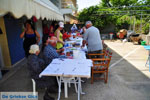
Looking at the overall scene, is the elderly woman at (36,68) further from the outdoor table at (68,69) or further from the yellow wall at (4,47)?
the yellow wall at (4,47)

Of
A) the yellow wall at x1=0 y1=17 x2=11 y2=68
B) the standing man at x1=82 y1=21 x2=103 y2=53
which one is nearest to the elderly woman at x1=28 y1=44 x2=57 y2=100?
the standing man at x1=82 y1=21 x2=103 y2=53

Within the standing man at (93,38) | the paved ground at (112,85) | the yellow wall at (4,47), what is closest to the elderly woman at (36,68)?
the paved ground at (112,85)

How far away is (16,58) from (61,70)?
3.31 metres

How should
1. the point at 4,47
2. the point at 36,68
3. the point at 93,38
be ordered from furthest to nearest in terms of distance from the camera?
the point at 4,47 < the point at 93,38 < the point at 36,68

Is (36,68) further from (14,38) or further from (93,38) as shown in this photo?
(14,38)

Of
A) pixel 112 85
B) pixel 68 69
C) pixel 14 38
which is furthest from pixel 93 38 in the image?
pixel 14 38

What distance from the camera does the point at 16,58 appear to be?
4855 millimetres

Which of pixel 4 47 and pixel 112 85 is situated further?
pixel 4 47

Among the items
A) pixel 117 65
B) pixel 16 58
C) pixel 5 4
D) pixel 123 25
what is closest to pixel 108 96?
pixel 117 65

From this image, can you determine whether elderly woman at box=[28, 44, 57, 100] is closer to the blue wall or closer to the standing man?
the standing man

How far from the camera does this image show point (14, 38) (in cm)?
479

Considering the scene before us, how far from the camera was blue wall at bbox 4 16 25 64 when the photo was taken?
14.6 ft

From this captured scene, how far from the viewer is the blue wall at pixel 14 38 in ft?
14.6

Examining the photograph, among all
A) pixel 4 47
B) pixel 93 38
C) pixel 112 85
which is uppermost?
pixel 93 38
